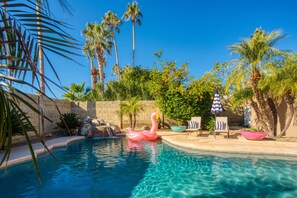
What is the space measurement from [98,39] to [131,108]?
14548 mm

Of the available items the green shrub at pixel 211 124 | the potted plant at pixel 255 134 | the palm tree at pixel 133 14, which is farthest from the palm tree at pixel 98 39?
the potted plant at pixel 255 134

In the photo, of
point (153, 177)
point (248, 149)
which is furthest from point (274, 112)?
point (153, 177)

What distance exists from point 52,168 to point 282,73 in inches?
406

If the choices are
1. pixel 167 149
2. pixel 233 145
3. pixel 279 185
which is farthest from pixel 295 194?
pixel 167 149

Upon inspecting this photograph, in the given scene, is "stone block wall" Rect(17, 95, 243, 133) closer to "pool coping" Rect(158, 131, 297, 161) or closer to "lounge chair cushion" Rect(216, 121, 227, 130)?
"lounge chair cushion" Rect(216, 121, 227, 130)

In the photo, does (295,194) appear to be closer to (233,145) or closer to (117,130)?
(233,145)

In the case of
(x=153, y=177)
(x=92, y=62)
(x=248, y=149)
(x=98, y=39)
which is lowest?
(x=153, y=177)

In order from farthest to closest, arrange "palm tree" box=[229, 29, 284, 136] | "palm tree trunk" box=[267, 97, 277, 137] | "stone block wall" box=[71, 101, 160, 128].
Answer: "stone block wall" box=[71, 101, 160, 128], "palm tree trunk" box=[267, 97, 277, 137], "palm tree" box=[229, 29, 284, 136]

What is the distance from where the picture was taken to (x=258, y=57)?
993cm

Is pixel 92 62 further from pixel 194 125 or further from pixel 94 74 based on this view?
pixel 194 125

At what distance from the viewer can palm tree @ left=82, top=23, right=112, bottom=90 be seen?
27328mm

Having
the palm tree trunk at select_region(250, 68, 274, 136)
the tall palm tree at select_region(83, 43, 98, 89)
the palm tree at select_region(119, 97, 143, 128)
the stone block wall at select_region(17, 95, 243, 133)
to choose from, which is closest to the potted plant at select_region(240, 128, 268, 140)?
the palm tree trunk at select_region(250, 68, 274, 136)

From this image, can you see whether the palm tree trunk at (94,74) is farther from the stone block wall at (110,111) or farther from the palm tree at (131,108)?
the palm tree at (131,108)

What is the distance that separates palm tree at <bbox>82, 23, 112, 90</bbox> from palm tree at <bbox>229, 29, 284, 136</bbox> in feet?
63.3
